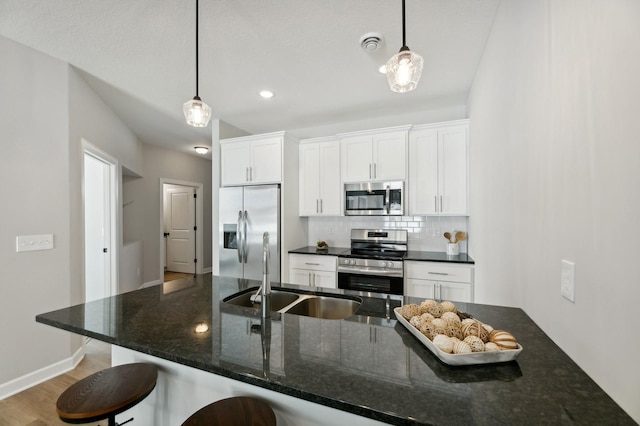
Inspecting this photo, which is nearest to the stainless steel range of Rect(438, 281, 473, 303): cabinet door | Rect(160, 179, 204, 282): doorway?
Rect(438, 281, 473, 303): cabinet door

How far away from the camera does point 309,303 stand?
167 centimetres

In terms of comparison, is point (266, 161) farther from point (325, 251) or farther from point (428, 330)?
point (428, 330)

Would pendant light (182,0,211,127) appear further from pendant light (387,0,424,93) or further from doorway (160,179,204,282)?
doorway (160,179,204,282)

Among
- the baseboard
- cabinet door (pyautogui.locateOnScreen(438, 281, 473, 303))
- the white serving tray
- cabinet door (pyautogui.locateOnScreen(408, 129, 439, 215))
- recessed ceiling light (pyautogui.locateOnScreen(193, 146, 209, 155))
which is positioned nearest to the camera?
the white serving tray

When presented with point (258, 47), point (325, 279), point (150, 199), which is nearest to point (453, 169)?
point (325, 279)

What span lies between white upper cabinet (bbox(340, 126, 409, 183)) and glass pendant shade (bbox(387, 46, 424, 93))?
6.45 ft

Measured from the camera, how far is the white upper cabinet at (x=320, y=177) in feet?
11.9

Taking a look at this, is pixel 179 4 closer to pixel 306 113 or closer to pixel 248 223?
pixel 306 113

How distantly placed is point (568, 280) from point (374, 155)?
2607 mm

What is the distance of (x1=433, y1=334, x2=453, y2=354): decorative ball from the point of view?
0.86 m

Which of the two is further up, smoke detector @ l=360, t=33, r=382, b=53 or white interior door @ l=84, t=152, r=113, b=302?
smoke detector @ l=360, t=33, r=382, b=53

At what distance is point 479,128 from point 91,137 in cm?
388

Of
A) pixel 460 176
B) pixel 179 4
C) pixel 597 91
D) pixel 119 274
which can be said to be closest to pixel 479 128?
pixel 460 176

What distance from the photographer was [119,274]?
13.0ft
